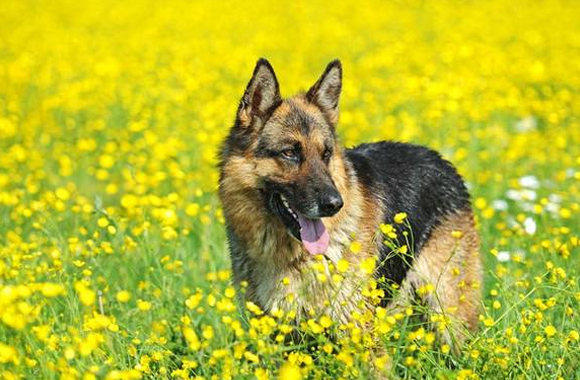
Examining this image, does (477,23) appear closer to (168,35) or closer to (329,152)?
Result: (168,35)

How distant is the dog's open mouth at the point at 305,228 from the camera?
178 inches

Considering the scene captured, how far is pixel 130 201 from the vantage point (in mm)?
5457

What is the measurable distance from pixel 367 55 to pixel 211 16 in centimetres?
584

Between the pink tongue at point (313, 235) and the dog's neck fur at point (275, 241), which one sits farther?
the dog's neck fur at point (275, 241)

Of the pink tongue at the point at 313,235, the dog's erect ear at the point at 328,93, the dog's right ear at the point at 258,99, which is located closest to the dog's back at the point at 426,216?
the dog's erect ear at the point at 328,93

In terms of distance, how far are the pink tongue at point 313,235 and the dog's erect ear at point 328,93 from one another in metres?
0.71

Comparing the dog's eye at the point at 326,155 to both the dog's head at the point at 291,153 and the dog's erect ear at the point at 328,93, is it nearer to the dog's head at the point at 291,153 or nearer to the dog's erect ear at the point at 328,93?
the dog's head at the point at 291,153

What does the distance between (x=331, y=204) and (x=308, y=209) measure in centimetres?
14

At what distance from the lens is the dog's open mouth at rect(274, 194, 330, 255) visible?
4516 millimetres

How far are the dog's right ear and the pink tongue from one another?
671 millimetres

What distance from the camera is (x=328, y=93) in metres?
4.97

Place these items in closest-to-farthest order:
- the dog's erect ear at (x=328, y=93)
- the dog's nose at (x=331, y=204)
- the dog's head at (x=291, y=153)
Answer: the dog's nose at (x=331, y=204), the dog's head at (x=291, y=153), the dog's erect ear at (x=328, y=93)

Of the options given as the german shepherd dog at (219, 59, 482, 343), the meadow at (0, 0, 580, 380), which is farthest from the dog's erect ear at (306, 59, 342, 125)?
the meadow at (0, 0, 580, 380)

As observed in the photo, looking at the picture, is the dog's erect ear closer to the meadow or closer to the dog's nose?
the dog's nose
